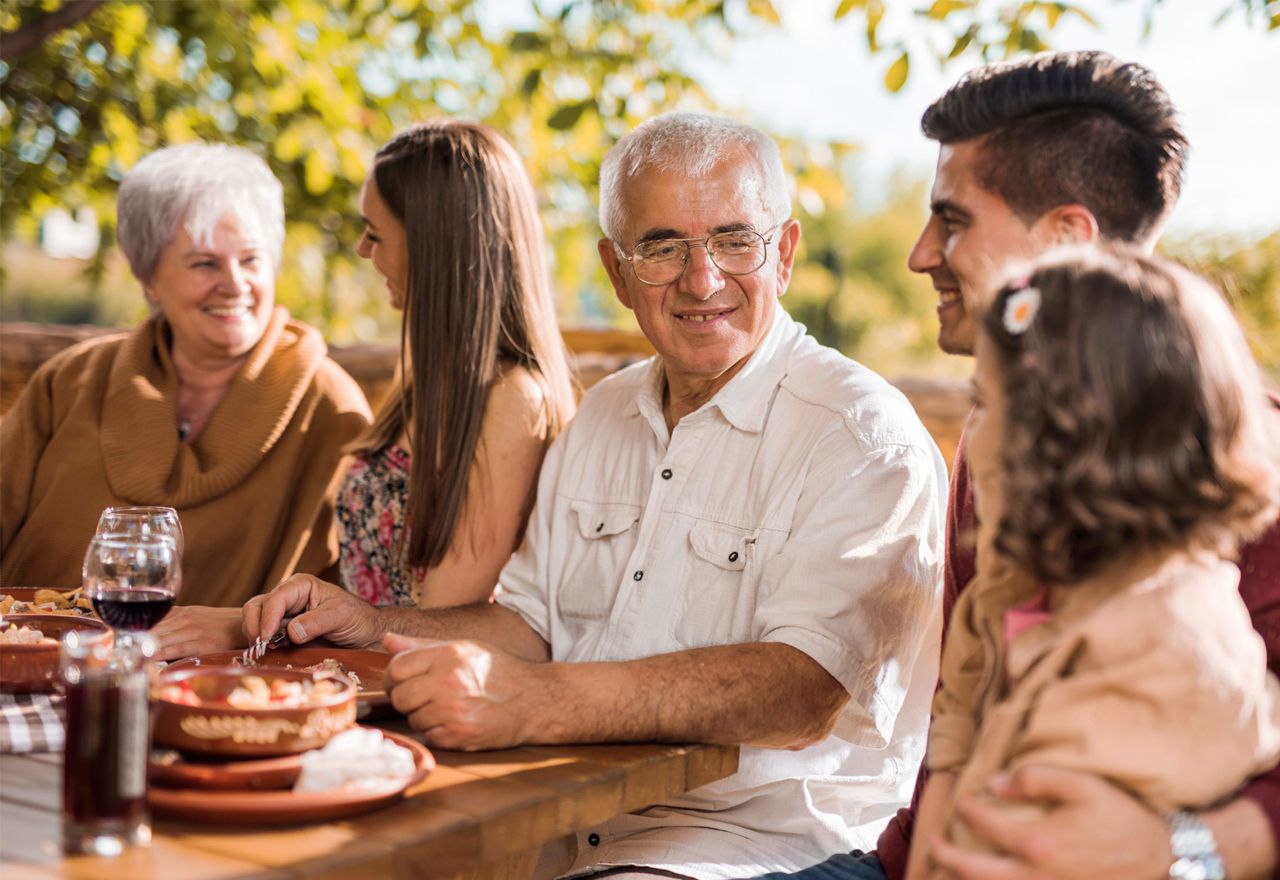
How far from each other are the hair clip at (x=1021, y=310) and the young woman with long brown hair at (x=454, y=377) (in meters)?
1.51

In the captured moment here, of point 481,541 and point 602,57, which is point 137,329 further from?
point 602,57

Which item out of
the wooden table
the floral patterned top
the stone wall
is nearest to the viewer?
the wooden table

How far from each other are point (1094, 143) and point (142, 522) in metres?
1.50

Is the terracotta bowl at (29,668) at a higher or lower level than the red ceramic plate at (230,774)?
higher

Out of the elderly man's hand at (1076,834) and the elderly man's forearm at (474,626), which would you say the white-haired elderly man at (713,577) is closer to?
the elderly man's forearm at (474,626)

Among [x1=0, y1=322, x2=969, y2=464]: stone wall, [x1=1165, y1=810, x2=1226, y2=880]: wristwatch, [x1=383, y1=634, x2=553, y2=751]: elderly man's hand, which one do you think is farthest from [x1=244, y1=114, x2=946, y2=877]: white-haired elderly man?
[x1=0, y1=322, x2=969, y2=464]: stone wall

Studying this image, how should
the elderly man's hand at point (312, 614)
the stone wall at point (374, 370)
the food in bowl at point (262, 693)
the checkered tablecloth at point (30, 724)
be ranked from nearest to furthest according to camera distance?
the food in bowl at point (262, 693), the checkered tablecloth at point (30, 724), the elderly man's hand at point (312, 614), the stone wall at point (374, 370)

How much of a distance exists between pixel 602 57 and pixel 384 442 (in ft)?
8.60

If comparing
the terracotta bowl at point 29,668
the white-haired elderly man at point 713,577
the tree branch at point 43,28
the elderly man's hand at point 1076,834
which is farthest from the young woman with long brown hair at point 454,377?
the tree branch at point 43,28

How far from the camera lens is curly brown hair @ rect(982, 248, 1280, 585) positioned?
1.41 metres

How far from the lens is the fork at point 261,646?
2.28 meters

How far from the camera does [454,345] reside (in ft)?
9.54

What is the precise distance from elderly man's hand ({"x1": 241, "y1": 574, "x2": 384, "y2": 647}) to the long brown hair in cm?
35

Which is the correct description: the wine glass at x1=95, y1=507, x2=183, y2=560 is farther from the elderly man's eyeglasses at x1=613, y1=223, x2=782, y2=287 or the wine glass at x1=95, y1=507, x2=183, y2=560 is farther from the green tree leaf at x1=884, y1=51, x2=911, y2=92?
the green tree leaf at x1=884, y1=51, x2=911, y2=92
